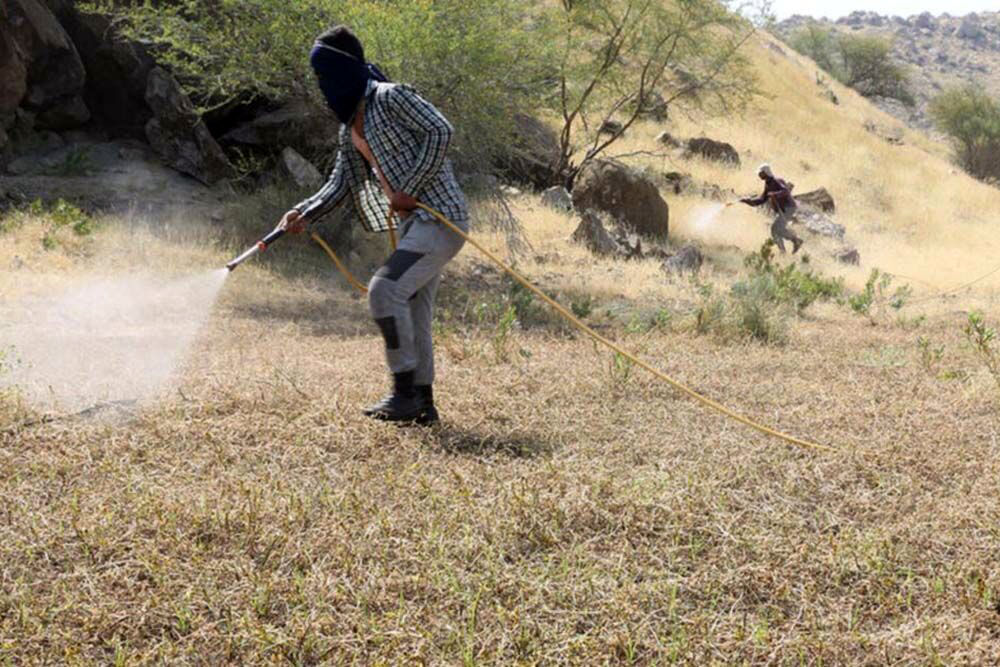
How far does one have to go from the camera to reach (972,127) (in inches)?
1550

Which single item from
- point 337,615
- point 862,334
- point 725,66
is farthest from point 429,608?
point 725,66

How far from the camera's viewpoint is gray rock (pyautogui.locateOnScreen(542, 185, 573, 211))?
672 inches

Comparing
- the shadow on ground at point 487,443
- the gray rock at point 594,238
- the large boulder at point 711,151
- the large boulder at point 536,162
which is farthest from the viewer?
the large boulder at point 711,151

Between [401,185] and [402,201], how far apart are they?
75mm

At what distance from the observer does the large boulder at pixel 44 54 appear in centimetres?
1256

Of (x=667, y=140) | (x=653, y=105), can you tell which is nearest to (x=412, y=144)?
(x=653, y=105)

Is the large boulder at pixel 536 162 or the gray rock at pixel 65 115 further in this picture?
the large boulder at pixel 536 162

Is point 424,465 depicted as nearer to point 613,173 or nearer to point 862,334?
point 862,334

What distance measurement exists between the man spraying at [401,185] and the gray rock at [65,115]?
32.8 ft

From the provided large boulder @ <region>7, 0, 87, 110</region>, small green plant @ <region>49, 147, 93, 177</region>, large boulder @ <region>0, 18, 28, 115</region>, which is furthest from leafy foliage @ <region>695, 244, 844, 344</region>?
large boulder @ <region>7, 0, 87, 110</region>

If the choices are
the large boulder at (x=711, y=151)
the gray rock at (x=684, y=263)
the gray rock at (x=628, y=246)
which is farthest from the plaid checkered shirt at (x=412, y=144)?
the large boulder at (x=711, y=151)

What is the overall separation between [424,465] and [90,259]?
719cm

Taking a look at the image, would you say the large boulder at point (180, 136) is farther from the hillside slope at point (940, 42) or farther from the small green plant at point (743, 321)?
the hillside slope at point (940, 42)

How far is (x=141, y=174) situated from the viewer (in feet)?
43.5
